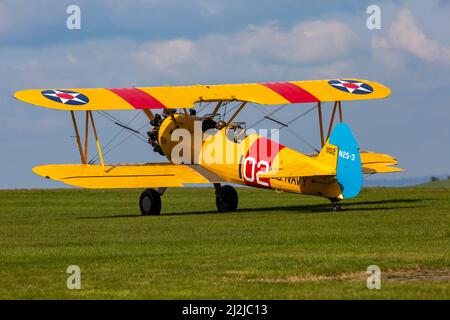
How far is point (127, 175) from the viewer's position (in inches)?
1099

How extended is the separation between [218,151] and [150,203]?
2.16m

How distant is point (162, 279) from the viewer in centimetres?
A: 1491

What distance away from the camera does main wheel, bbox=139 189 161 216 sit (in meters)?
28.7

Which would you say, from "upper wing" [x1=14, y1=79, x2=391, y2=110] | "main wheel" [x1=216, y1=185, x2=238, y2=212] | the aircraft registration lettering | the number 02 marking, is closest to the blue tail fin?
the aircraft registration lettering

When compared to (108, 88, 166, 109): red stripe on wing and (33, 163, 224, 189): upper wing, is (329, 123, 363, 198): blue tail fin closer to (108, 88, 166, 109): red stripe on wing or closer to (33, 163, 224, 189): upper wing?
(33, 163, 224, 189): upper wing

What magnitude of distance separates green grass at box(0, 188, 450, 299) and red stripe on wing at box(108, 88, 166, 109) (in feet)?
9.13

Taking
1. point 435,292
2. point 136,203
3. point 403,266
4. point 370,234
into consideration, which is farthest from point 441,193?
point 435,292

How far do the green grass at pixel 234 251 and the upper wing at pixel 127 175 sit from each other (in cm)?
90

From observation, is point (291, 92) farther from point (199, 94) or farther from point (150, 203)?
point (150, 203)

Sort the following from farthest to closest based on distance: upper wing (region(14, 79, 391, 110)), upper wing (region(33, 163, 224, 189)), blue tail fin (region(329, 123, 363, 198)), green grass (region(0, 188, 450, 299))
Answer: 1. upper wing (region(14, 79, 391, 110))
2. upper wing (region(33, 163, 224, 189))
3. blue tail fin (region(329, 123, 363, 198))
4. green grass (region(0, 188, 450, 299))

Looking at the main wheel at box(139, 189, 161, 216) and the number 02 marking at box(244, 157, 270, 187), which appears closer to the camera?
the number 02 marking at box(244, 157, 270, 187)

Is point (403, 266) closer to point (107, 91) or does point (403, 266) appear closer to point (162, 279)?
point (162, 279)

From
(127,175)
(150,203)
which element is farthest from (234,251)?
(150,203)
